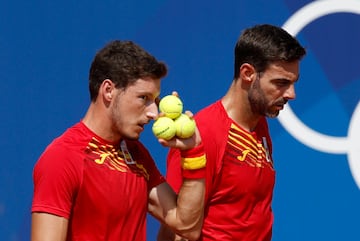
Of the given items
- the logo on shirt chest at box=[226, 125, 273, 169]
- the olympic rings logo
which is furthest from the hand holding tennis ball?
the olympic rings logo

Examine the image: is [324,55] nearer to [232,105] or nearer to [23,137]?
[232,105]

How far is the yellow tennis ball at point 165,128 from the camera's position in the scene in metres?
3.11

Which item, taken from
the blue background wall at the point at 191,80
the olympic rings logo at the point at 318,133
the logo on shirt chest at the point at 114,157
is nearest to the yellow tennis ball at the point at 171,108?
the logo on shirt chest at the point at 114,157

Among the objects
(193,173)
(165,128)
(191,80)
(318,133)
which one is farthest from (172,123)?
(318,133)

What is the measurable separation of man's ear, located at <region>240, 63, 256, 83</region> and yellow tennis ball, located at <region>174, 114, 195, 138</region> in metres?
0.63

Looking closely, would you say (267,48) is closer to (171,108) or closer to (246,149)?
(246,149)

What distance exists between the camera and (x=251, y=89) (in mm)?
3721

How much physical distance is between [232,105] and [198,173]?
58 centimetres

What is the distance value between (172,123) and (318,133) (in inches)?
71.2

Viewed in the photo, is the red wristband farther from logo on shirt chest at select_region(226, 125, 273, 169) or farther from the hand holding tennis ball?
logo on shirt chest at select_region(226, 125, 273, 169)

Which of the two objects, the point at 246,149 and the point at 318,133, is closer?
the point at 246,149

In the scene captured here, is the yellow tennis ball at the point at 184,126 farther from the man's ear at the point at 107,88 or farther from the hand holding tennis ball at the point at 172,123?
the man's ear at the point at 107,88

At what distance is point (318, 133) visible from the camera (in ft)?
15.6

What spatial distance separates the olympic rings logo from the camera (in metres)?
4.73
